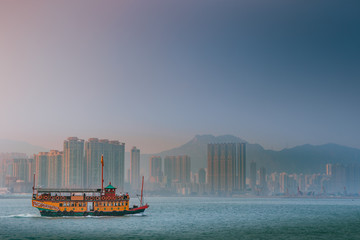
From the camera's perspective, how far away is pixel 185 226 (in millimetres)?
102312

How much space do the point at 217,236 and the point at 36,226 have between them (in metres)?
36.3

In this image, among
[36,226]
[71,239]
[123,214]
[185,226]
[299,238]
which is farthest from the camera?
[123,214]

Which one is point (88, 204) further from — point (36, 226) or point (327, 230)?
point (327, 230)

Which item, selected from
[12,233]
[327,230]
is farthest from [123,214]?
[327,230]

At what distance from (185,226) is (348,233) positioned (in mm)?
31736

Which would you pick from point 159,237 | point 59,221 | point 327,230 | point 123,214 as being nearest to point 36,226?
point 59,221

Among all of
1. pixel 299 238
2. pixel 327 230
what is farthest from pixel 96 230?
pixel 327 230

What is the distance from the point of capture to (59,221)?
4114 inches

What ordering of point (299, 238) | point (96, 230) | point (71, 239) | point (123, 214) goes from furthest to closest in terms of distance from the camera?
point (123, 214) < point (96, 230) < point (299, 238) < point (71, 239)

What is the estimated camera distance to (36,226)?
9600 cm

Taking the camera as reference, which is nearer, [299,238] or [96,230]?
[299,238]

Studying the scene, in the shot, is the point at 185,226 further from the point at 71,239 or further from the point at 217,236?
the point at 71,239

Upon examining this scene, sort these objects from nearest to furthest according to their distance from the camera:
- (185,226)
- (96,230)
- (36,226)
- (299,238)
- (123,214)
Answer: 1. (299,238)
2. (96,230)
3. (36,226)
4. (185,226)
5. (123,214)

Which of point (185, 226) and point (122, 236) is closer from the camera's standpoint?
point (122, 236)
